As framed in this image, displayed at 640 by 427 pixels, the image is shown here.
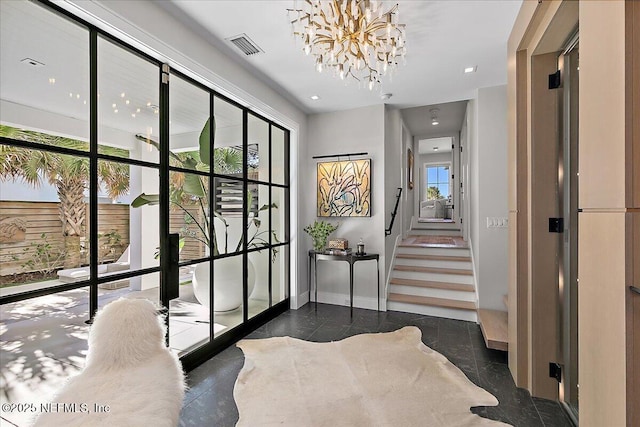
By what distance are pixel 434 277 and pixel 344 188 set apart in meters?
1.84

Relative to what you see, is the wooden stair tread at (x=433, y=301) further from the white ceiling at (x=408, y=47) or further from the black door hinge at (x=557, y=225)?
the white ceiling at (x=408, y=47)

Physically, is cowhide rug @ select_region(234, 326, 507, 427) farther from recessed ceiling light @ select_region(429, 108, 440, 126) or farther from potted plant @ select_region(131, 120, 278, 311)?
recessed ceiling light @ select_region(429, 108, 440, 126)

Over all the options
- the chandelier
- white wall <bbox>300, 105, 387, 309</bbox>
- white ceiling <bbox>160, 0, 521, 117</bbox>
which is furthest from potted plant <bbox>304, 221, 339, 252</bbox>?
the chandelier

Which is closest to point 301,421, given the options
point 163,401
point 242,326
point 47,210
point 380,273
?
point 163,401

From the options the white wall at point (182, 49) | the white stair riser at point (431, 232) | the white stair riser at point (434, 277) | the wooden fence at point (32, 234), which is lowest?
the white stair riser at point (434, 277)

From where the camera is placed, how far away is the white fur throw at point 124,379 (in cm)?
108

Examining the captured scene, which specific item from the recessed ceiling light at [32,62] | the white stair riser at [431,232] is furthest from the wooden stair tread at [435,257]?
the recessed ceiling light at [32,62]

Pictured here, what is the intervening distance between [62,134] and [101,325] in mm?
1152

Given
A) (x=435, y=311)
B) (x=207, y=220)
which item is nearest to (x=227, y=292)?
(x=207, y=220)

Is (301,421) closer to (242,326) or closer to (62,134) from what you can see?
(242,326)

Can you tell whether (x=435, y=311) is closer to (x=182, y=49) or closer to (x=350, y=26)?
(x=350, y=26)

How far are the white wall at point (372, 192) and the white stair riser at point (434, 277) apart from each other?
1.76 feet

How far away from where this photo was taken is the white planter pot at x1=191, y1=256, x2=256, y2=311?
2.73 meters

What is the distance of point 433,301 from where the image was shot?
3.94 metres
